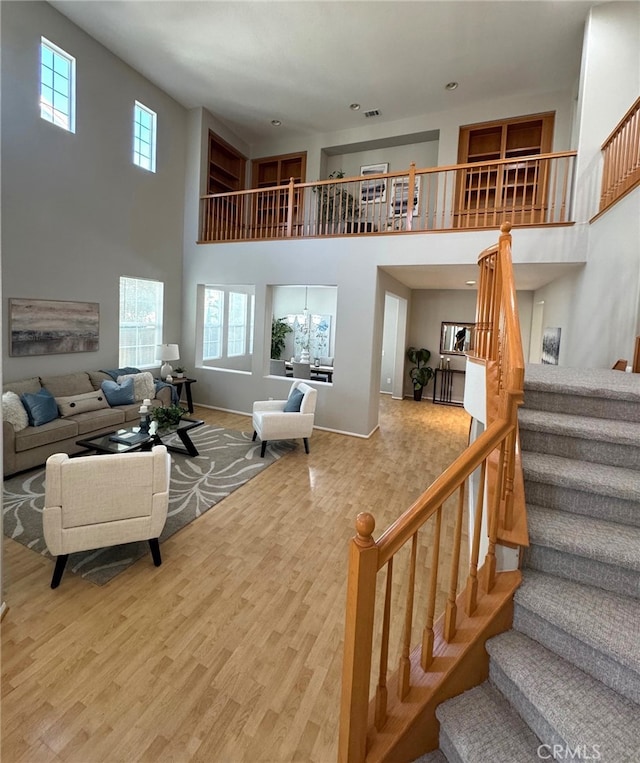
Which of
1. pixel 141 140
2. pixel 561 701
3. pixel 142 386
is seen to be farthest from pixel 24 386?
pixel 561 701

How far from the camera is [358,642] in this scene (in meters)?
1.28

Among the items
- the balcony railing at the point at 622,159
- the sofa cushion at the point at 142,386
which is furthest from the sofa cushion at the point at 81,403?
the balcony railing at the point at 622,159

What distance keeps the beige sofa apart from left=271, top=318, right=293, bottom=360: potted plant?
14.0 ft

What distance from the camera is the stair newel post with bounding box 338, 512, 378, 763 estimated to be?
4.13ft

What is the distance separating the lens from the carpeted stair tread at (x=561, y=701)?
1144 mm

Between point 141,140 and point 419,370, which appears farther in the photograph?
point 419,370

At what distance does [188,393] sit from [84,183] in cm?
344

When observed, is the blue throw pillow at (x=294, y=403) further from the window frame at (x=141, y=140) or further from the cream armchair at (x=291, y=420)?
the window frame at (x=141, y=140)

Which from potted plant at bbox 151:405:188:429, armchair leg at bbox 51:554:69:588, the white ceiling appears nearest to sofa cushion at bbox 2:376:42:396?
potted plant at bbox 151:405:188:429

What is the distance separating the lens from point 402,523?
1344 mm

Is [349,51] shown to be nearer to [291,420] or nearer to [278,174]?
[278,174]

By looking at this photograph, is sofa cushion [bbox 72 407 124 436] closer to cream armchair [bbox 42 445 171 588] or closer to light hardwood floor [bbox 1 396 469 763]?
light hardwood floor [bbox 1 396 469 763]

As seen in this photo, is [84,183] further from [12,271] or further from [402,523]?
[402,523]

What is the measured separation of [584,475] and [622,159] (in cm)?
353
